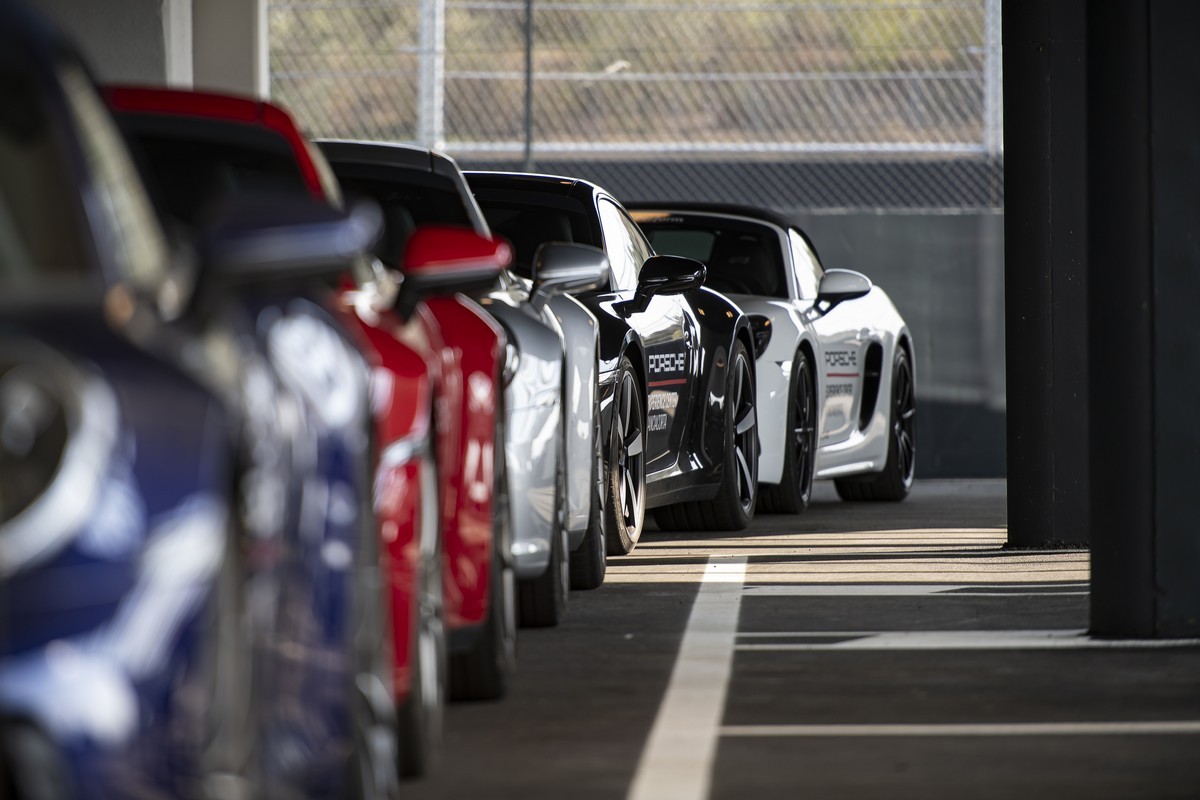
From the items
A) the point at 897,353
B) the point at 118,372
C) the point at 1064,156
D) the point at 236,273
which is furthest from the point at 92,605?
the point at 897,353

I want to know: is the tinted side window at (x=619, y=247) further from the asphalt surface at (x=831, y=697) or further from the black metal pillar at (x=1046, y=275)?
the black metal pillar at (x=1046, y=275)

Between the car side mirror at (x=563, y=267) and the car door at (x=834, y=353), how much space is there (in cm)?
508

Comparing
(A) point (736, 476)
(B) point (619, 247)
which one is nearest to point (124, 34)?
(B) point (619, 247)

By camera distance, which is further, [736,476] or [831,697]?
[736,476]

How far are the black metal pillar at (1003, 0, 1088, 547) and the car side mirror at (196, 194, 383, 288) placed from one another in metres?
6.84

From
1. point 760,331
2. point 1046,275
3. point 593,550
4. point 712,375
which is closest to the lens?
point 593,550

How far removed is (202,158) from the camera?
538 cm

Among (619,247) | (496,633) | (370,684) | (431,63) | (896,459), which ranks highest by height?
(431,63)

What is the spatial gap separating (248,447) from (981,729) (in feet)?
9.09

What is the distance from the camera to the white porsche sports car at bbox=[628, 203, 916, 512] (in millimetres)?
11688

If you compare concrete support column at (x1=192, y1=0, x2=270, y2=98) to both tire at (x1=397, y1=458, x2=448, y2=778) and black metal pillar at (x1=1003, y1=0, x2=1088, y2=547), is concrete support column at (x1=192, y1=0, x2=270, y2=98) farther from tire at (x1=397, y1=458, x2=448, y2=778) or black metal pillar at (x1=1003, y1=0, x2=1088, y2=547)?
tire at (x1=397, y1=458, x2=448, y2=778)

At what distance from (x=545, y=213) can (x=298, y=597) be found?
599cm

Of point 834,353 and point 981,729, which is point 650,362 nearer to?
point 834,353

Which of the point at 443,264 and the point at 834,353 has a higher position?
the point at 443,264
